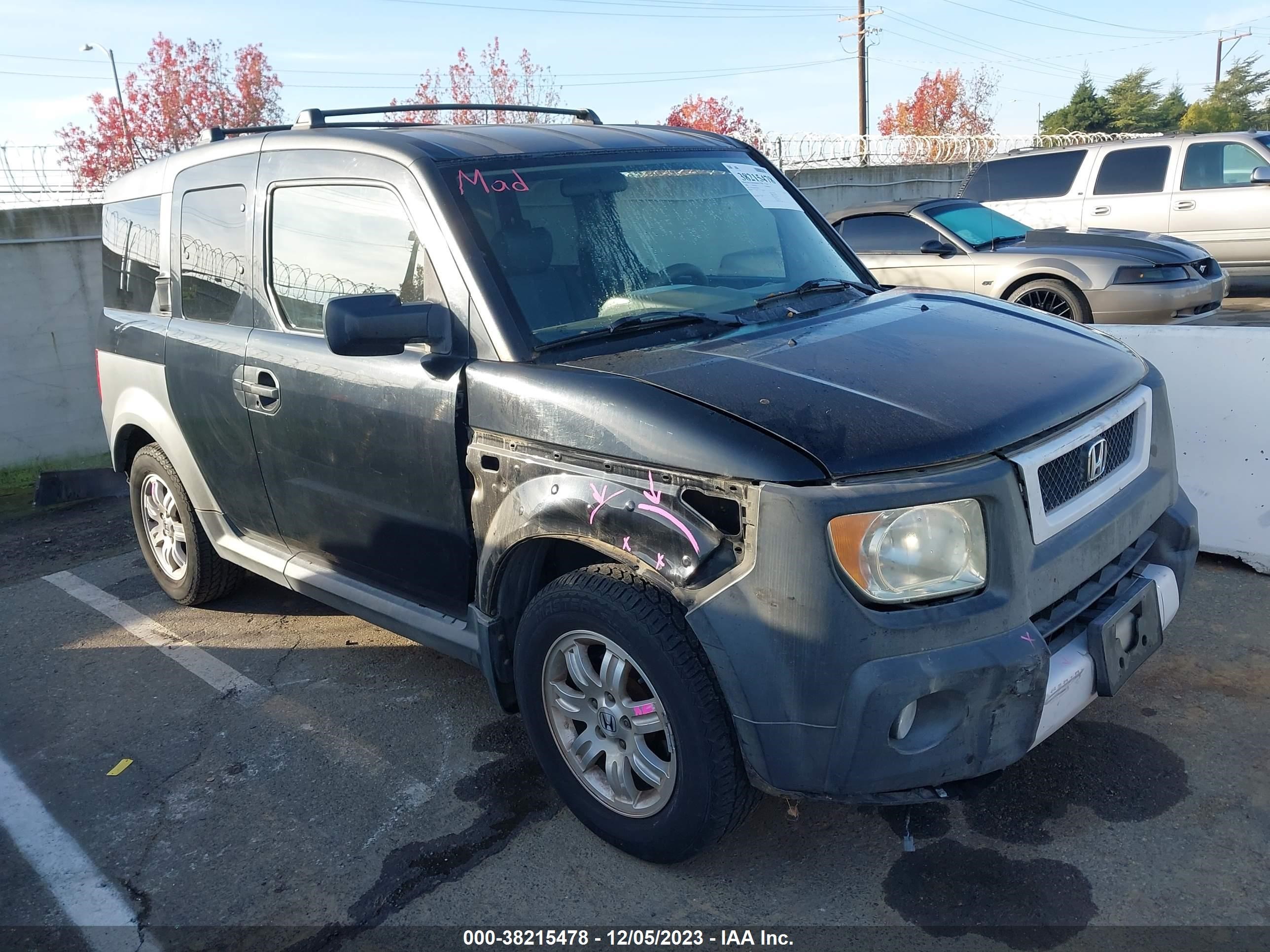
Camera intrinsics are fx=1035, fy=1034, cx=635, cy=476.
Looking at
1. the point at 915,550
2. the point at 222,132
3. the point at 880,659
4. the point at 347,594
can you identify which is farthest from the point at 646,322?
the point at 222,132

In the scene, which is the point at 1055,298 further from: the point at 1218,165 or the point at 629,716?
the point at 629,716

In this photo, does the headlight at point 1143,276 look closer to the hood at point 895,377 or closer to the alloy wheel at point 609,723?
the hood at point 895,377

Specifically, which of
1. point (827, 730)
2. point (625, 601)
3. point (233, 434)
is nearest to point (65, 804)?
point (233, 434)

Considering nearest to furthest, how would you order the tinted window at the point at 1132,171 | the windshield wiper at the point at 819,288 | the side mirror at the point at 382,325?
the side mirror at the point at 382,325 < the windshield wiper at the point at 819,288 < the tinted window at the point at 1132,171

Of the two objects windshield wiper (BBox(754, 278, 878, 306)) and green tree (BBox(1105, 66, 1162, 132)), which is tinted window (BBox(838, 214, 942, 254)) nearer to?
windshield wiper (BBox(754, 278, 878, 306))

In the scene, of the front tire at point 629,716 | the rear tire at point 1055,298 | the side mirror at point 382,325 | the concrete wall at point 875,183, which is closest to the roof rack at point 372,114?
the side mirror at point 382,325

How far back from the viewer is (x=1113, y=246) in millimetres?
8695

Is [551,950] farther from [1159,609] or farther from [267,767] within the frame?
[1159,609]

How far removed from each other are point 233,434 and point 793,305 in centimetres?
229

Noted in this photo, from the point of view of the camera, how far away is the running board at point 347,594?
11.3 ft

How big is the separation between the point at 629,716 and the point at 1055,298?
7141 millimetres

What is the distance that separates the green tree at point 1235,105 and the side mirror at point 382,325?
5021 centimetres

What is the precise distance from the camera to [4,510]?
7.48m

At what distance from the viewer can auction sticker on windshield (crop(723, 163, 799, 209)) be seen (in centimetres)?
404
